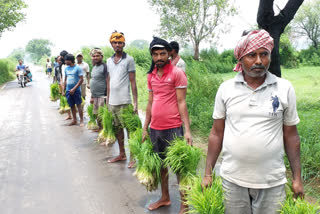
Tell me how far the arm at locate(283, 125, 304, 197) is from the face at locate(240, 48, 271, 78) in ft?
1.32

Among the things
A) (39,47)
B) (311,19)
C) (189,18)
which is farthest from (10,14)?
(39,47)

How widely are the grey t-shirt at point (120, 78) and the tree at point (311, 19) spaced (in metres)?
37.3

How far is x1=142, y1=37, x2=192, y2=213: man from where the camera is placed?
2.92 metres

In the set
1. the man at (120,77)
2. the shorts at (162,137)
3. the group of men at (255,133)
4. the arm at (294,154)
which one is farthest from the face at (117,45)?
the arm at (294,154)

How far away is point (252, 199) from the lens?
1.92m

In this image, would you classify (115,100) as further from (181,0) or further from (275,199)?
(181,0)

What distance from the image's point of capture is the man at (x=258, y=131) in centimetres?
177

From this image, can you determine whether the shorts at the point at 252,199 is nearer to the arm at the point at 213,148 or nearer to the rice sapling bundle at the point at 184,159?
the arm at the point at 213,148

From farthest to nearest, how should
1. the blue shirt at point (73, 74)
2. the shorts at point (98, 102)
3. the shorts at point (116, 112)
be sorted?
the blue shirt at point (73, 74) → the shorts at point (98, 102) → the shorts at point (116, 112)

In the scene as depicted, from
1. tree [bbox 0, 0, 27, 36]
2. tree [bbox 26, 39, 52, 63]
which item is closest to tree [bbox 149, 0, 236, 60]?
tree [bbox 0, 0, 27, 36]

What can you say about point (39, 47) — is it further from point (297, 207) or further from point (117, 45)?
point (297, 207)

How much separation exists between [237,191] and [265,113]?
1.89 feet

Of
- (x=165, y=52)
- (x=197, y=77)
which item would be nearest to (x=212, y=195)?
(x=165, y=52)

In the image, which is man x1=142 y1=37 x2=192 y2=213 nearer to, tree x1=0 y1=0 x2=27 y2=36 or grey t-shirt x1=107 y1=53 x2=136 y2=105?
grey t-shirt x1=107 y1=53 x2=136 y2=105
